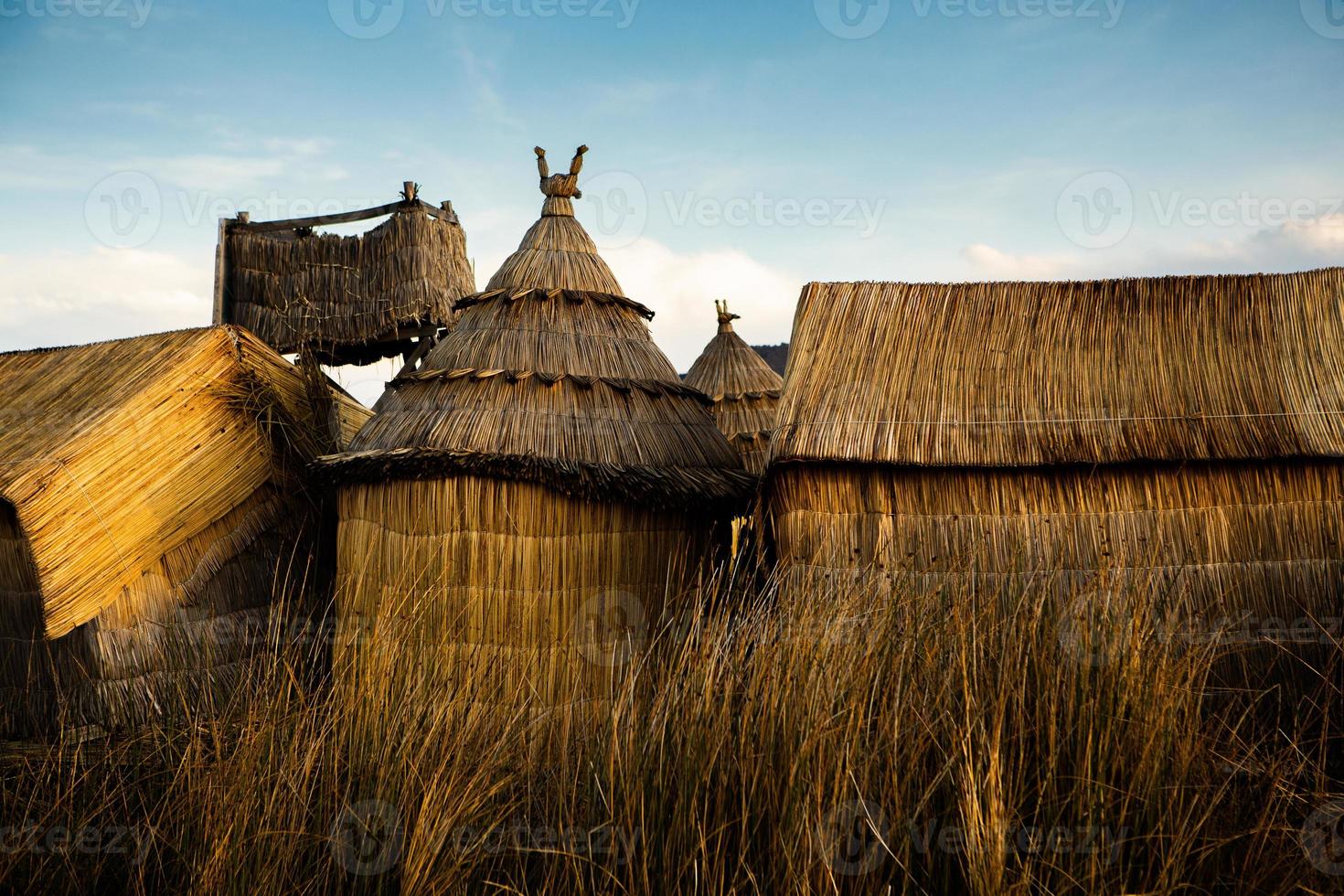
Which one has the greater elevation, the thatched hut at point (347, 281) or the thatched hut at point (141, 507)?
the thatched hut at point (347, 281)

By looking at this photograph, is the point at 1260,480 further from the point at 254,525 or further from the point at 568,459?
the point at 254,525

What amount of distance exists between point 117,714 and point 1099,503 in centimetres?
522

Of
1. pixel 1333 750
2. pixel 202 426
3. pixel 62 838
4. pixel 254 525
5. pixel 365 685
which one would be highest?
pixel 202 426

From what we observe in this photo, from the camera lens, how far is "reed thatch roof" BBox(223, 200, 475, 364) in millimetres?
9867

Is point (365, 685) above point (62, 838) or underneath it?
above

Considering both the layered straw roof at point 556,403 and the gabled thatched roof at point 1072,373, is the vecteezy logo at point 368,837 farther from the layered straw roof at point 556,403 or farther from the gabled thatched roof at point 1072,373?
the gabled thatched roof at point 1072,373

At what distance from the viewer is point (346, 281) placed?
10.2 metres

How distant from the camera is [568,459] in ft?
22.1

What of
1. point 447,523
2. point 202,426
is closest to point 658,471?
point 447,523

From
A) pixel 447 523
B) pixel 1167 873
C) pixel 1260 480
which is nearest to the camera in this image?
pixel 1167 873
